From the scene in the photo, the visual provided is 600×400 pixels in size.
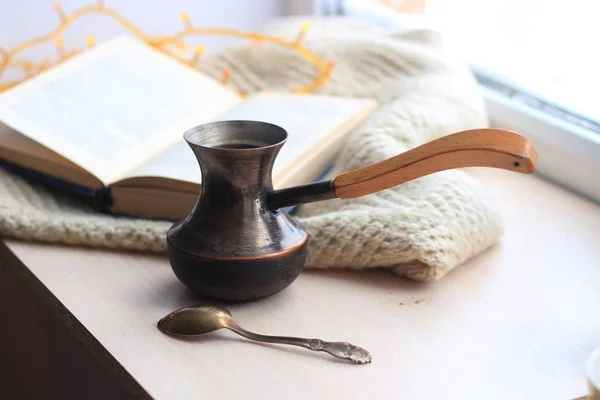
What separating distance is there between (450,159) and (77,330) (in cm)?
33

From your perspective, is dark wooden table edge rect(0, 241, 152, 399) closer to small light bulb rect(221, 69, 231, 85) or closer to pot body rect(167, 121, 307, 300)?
pot body rect(167, 121, 307, 300)

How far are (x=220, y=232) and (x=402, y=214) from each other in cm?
17

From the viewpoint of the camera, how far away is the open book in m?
0.73

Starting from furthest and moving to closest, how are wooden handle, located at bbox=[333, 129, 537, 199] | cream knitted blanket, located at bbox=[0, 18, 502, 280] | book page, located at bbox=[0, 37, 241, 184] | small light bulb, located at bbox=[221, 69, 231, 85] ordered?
small light bulb, located at bbox=[221, 69, 231, 85] < book page, located at bbox=[0, 37, 241, 184] < cream knitted blanket, located at bbox=[0, 18, 502, 280] < wooden handle, located at bbox=[333, 129, 537, 199]

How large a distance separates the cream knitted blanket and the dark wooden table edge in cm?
3

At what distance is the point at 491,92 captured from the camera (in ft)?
3.61

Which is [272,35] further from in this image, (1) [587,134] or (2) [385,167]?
(2) [385,167]

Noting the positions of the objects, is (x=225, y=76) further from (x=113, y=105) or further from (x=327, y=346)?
(x=327, y=346)

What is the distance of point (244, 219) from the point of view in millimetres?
572

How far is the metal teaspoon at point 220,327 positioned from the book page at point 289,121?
0.17m

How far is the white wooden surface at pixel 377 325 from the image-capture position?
0.51 meters

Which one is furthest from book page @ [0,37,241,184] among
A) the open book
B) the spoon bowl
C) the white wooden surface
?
the spoon bowl

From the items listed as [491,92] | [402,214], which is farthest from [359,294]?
[491,92]

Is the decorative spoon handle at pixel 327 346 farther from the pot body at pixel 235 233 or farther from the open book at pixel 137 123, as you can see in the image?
the open book at pixel 137 123
